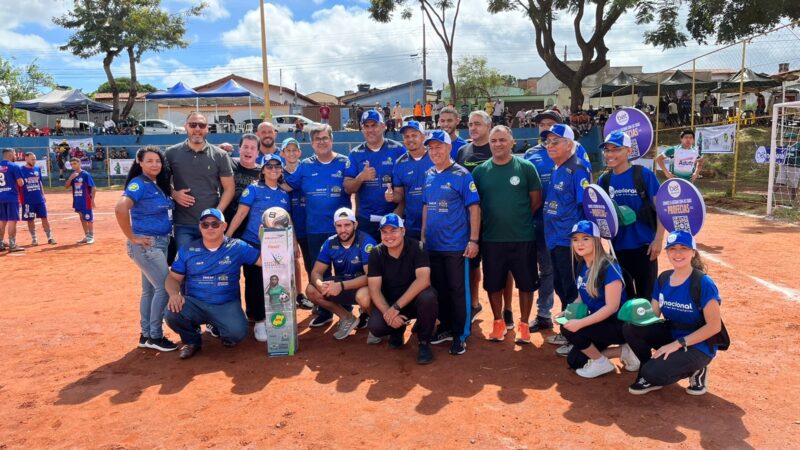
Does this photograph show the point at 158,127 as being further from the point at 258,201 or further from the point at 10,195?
the point at 258,201

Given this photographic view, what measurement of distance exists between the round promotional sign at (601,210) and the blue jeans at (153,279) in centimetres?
388

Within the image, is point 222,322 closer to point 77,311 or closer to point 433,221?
point 433,221

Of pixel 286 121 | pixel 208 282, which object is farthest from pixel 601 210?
pixel 286 121

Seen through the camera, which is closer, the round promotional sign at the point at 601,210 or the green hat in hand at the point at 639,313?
the green hat in hand at the point at 639,313

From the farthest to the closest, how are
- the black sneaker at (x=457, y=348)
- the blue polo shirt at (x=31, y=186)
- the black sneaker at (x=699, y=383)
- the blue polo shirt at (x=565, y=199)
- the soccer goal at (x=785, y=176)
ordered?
the soccer goal at (x=785, y=176), the blue polo shirt at (x=31, y=186), the black sneaker at (x=457, y=348), the blue polo shirt at (x=565, y=199), the black sneaker at (x=699, y=383)

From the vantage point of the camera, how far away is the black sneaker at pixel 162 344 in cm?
516

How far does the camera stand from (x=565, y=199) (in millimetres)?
4738

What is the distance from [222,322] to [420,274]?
1933mm

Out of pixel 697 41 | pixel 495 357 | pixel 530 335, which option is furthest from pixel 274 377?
pixel 697 41

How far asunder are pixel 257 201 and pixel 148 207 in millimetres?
1035

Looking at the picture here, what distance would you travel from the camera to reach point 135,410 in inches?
155

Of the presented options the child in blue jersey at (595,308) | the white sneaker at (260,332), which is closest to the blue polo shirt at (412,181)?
the child in blue jersey at (595,308)

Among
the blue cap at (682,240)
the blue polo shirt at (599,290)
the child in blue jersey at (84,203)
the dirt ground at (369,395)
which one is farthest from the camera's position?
the child in blue jersey at (84,203)

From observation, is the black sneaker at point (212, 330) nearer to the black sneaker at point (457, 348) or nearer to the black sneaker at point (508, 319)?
the black sneaker at point (457, 348)
